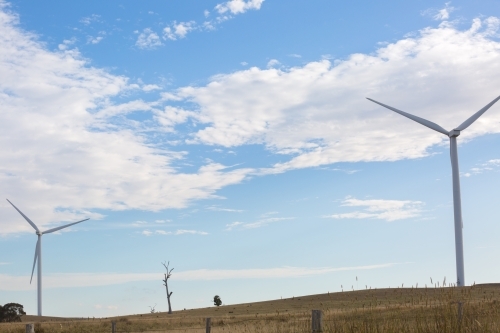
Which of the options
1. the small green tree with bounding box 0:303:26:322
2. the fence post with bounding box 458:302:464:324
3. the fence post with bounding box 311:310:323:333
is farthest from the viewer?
the small green tree with bounding box 0:303:26:322

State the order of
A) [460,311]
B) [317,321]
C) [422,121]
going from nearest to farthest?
[460,311] → [317,321] → [422,121]

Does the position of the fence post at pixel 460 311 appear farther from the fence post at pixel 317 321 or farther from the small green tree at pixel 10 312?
the small green tree at pixel 10 312

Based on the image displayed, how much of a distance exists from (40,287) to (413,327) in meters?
77.0

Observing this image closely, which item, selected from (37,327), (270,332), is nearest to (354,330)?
(270,332)

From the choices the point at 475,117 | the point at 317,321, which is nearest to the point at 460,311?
the point at 317,321

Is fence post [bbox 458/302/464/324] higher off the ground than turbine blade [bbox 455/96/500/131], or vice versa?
turbine blade [bbox 455/96/500/131]

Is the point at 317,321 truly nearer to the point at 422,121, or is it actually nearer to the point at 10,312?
the point at 422,121

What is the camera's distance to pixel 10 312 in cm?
7406

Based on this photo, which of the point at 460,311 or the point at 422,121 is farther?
the point at 422,121

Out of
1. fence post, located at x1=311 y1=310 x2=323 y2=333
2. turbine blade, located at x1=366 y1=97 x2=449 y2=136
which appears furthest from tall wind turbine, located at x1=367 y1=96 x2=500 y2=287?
fence post, located at x1=311 y1=310 x2=323 y2=333

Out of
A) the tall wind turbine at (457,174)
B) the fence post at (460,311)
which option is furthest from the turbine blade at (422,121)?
the fence post at (460,311)

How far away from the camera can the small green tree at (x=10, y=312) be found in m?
72.8

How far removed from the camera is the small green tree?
72.8 metres

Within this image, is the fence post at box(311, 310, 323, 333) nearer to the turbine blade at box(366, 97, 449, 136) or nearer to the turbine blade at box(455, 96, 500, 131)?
the turbine blade at box(366, 97, 449, 136)
